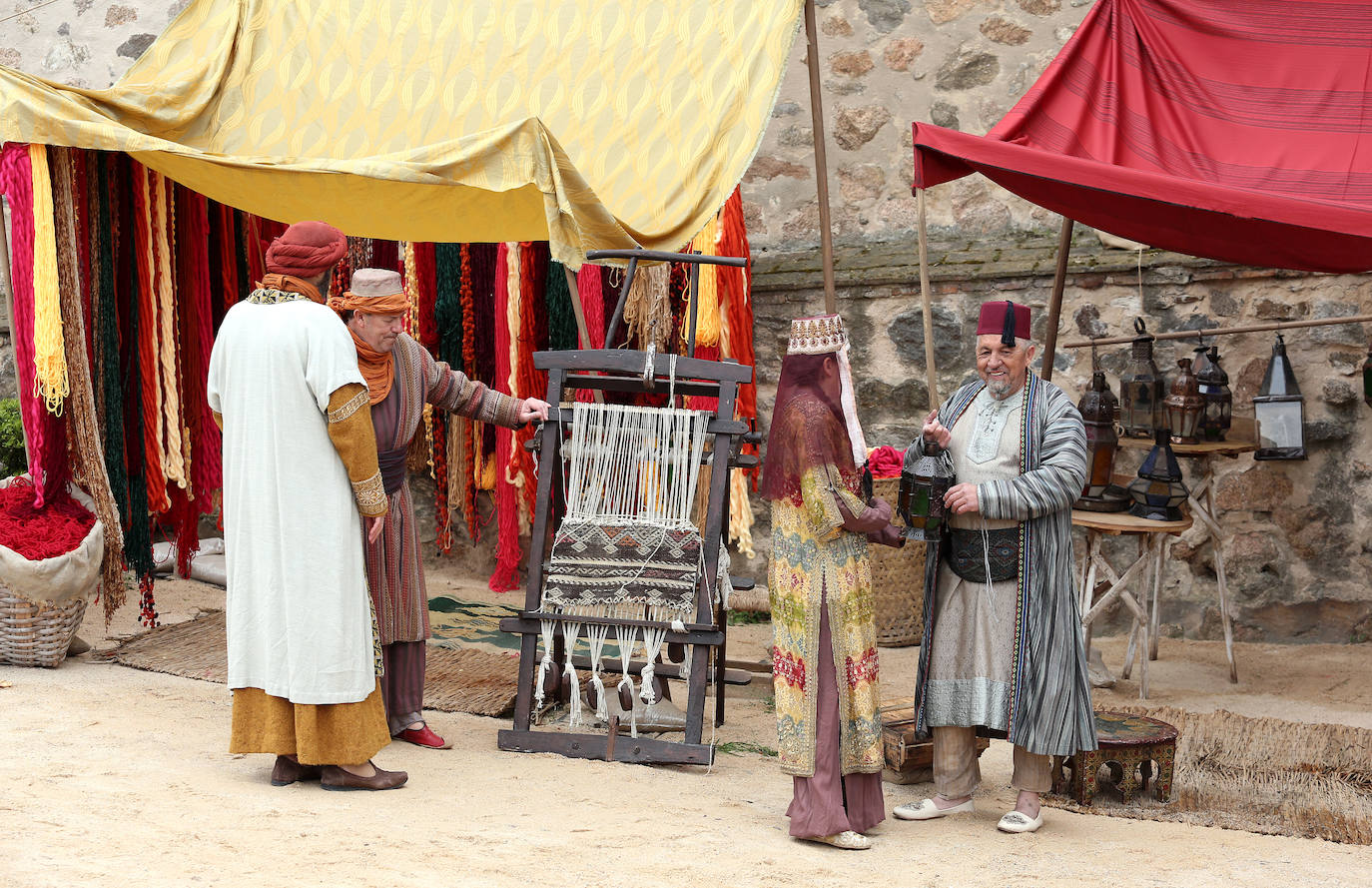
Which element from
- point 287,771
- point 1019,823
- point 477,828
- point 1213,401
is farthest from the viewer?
point 1213,401

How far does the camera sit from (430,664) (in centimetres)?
499

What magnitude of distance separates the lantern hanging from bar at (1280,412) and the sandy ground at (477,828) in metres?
2.01

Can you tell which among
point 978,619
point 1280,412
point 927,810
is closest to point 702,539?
point 978,619

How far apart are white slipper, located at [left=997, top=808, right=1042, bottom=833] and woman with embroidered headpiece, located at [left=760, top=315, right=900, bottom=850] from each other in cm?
37

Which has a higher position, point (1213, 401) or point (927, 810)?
point (1213, 401)

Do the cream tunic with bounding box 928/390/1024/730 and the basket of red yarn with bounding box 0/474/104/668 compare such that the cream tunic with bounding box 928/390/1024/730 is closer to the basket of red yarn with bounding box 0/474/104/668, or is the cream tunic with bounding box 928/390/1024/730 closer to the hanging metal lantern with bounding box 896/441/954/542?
the hanging metal lantern with bounding box 896/441/954/542

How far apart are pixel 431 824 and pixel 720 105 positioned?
7.99 feet

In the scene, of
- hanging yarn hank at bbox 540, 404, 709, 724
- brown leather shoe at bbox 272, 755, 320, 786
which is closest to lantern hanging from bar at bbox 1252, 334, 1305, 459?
hanging yarn hank at bbox 540, 404, 709, 724

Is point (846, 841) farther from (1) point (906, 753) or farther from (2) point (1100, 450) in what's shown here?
(2) point (1100, 450)

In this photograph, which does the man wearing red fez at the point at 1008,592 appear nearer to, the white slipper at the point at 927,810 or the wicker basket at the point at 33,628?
the white slipper at the point at 927,810

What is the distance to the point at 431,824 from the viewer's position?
3.16 meters

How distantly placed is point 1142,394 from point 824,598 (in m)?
2.35

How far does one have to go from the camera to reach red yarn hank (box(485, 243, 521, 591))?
5555mm

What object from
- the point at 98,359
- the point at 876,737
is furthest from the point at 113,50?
the point at 876,737
